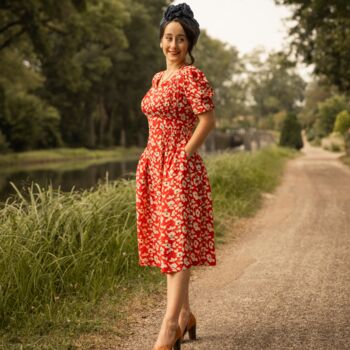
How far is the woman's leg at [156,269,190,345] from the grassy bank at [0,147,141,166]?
84.5ft

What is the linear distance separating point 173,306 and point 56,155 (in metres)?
31.5

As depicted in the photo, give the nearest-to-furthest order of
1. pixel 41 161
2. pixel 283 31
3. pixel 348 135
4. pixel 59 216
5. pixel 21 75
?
pixel 59 216, pixel 283 31, pixel 348 135, pixel 21 75, pixel 41 161

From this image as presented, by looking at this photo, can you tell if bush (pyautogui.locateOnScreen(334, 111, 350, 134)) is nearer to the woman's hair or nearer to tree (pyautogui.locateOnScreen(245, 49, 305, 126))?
the woman's hair

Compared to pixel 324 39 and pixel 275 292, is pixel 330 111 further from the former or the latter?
pixel 275 292

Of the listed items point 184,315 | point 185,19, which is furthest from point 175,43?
point 184,315

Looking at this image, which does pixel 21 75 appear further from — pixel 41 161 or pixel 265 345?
pixel 265 345

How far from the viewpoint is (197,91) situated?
319cm

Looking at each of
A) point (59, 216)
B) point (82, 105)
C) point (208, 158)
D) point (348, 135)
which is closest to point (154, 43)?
point (82, 105)

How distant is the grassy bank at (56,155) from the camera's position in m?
28.7

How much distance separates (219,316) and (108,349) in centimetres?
93

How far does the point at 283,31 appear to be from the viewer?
70.4 feet

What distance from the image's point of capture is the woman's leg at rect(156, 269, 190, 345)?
3.18 meters

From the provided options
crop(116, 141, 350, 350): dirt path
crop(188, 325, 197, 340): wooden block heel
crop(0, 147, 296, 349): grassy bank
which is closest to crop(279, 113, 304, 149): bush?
crop(116, 141, 350, 350): dirt path

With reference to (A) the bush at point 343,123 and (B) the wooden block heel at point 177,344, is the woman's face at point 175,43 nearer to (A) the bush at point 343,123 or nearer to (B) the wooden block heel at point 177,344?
(B) the wooden block heel at point 177,344
